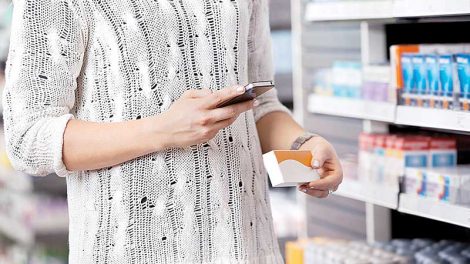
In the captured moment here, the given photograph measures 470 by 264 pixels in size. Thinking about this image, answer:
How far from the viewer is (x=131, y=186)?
1.84 metres

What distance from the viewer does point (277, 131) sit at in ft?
6.94

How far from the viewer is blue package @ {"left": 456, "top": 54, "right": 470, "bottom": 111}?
2914mm

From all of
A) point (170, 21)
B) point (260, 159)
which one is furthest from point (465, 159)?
point (170, 21)

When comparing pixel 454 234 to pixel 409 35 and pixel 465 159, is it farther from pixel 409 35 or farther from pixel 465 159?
pixel 409 35

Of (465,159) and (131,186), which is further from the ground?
(131,186)

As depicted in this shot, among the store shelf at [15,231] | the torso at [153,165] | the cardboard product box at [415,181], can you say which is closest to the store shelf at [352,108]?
the cardboard product box at [415,181]

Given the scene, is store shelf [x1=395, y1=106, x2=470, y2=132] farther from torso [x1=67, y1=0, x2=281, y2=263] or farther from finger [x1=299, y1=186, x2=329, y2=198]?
torso [x1=67, y1=0, x2=281, y2=263]

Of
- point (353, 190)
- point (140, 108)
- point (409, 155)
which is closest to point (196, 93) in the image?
point (140, 108)

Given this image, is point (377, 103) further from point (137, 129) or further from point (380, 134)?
point (137, 129)

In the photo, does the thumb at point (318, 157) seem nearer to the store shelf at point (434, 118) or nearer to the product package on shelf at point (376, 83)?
the store shelf at point (434, 118)

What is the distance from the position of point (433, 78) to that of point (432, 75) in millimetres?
15

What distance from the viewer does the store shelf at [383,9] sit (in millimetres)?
2832

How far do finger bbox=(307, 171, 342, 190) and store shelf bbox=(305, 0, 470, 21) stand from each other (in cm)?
99

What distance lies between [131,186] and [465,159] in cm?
194
